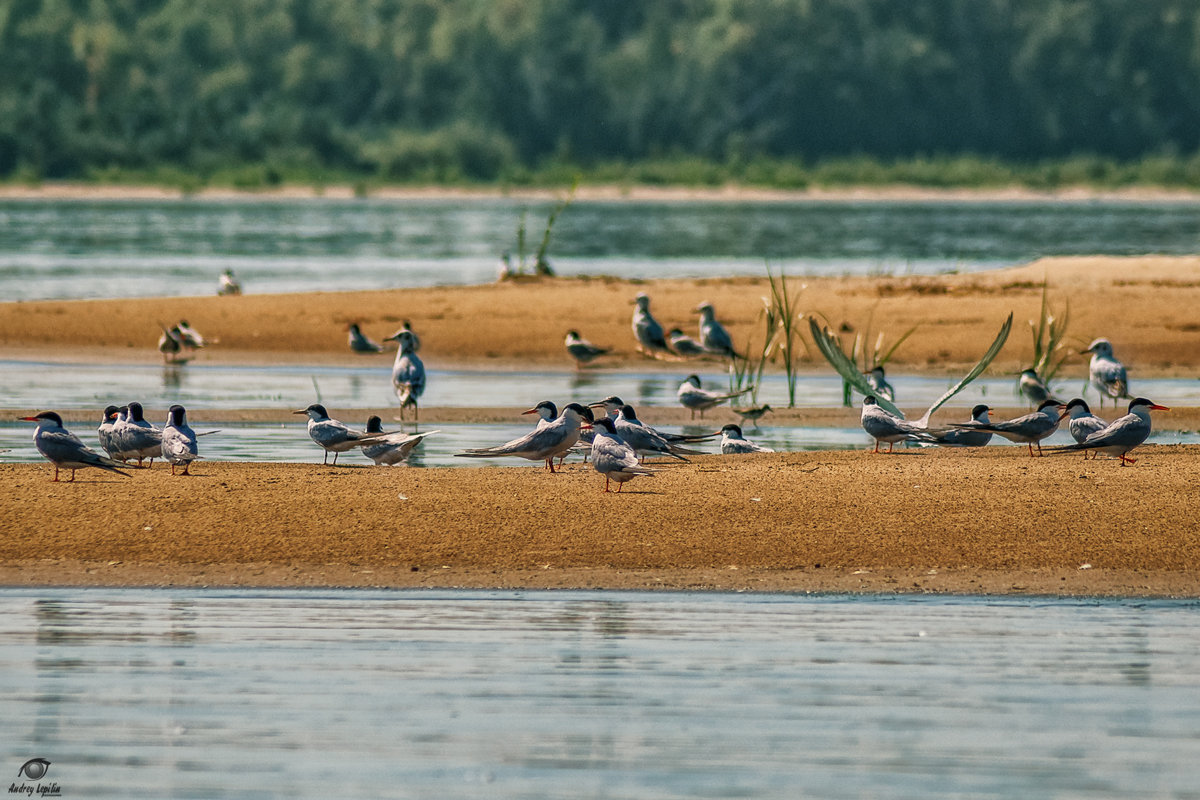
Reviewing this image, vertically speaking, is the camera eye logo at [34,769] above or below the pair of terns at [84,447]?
below

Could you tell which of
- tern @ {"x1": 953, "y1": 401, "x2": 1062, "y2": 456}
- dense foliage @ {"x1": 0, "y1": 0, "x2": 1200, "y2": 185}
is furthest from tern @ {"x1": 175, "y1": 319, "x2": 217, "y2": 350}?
Result: dense foliage @ {"x1": 0, "y1": 0, "x2": 1200, "y2": 185}

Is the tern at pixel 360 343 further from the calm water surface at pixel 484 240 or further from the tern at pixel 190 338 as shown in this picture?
the calm water surface at pixel 484 240

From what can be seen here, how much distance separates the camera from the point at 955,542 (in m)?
12.2

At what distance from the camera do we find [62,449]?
13469mm

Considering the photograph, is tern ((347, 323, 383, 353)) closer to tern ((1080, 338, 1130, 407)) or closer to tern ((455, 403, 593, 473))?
tern ((1080, 338, 1130, 407))

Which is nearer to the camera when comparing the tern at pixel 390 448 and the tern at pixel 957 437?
the tern at pixel 390 448

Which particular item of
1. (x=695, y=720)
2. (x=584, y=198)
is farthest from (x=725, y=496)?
(x=584, y=198)

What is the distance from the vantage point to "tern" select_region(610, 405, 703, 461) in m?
14.5

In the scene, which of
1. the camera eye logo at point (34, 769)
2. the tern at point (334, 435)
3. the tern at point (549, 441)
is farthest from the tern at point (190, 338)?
the camera eye logo at point (34, 769)

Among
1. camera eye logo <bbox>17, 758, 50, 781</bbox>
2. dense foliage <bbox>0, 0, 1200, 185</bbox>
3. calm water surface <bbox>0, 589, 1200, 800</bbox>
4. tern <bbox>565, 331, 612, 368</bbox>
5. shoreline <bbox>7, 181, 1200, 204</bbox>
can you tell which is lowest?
camera eye logo <bbox>17, 758, 50, 781</bbox>

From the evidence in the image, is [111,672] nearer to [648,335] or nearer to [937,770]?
[937,770]

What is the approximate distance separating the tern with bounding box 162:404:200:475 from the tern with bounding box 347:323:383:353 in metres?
13.0

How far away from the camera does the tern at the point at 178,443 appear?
13.8m

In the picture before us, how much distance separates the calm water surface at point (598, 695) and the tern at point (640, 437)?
3465 millimetres
